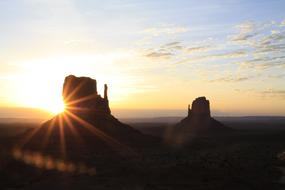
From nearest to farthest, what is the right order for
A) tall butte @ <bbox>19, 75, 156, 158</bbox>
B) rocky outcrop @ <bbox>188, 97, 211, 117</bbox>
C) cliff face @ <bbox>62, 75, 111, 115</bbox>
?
tall butte @ <bbox>19, 75, 156, 158</bbox>
cliff face @ <bbox>62, 75, 111, 115</bbox>
rocky outcrop @ <bbox>188, 97, 211, 117</bbox>

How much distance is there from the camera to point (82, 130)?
80000 mm

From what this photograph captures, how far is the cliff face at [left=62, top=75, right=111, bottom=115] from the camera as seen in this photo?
281 ft

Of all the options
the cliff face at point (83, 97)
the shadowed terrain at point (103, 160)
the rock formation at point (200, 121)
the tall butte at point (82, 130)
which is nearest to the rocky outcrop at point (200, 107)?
the rock formation at point (200, 121)

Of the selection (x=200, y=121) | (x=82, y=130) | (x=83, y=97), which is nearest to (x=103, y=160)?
(x=82, y=130)

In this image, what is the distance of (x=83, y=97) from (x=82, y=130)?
925cm

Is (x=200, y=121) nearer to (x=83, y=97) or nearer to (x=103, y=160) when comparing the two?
(x=83, y=97)

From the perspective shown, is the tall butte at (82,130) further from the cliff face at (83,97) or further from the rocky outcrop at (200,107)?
the rocky outcrop at (200,107)

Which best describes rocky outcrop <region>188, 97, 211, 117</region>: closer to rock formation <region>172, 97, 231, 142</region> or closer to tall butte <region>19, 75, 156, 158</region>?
rock formation <region>172, 97, 231, 142</region>

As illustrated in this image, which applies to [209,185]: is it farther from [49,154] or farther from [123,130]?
[123,130]

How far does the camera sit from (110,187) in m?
43.2

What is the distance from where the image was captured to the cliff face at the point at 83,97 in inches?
3371

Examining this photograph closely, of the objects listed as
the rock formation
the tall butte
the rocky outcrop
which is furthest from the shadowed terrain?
the rocky outcrop

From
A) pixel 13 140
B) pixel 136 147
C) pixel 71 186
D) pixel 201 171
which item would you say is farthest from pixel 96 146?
pixel 71 186

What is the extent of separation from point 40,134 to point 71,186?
37.2m
